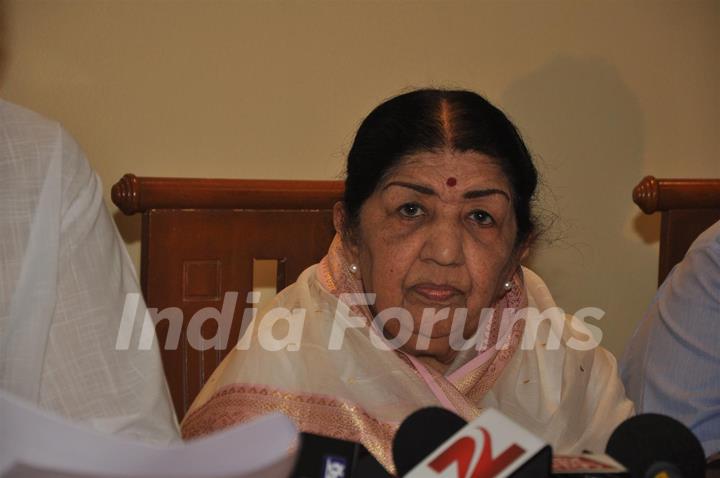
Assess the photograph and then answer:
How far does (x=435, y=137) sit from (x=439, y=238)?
0.65ft

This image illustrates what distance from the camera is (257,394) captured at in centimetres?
170

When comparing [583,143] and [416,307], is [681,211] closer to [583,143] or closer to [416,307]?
[583,143]

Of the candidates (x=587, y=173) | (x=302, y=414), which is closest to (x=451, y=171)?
(x=302, y=414)

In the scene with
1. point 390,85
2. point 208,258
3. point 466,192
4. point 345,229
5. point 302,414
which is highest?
point 390,85

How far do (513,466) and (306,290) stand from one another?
1157mm

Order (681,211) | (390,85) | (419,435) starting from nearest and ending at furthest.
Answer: (419,435), (681,211), (390,85)

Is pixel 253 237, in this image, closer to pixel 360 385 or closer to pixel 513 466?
pixel 360 385

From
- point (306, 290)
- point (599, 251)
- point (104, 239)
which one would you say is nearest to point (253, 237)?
point (306, 290)

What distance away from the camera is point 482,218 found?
183 cm

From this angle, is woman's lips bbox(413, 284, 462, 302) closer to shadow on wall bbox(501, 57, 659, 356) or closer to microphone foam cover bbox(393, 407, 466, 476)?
microphone foam cover bbox(393, 407, 466, 476)

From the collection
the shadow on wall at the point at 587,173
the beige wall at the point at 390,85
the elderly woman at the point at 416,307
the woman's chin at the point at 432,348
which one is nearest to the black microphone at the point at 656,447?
the elderly woman at the point at 416,307

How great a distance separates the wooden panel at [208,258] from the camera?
2236 millimetres

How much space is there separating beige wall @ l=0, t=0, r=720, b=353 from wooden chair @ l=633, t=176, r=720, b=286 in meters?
0.43

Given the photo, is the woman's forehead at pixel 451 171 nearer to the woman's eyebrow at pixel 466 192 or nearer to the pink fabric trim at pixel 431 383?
the woman's eyebrow at pixel 466 192
